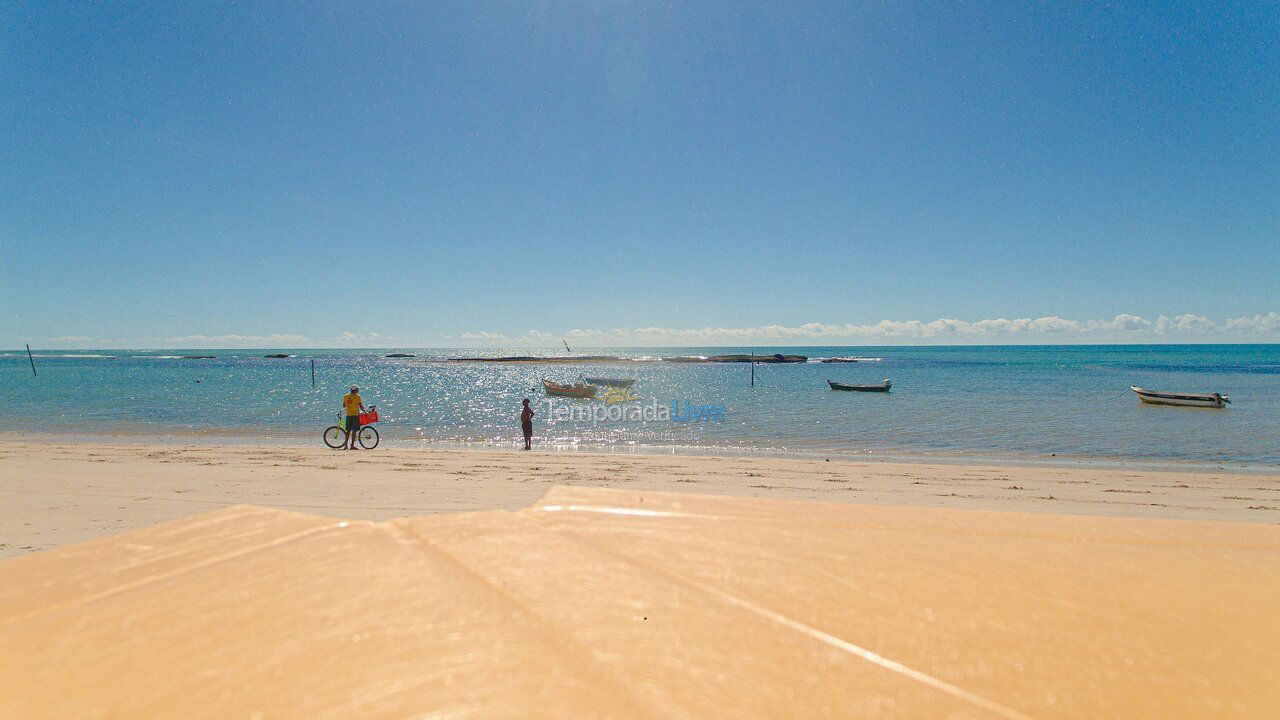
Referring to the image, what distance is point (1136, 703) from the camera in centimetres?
258

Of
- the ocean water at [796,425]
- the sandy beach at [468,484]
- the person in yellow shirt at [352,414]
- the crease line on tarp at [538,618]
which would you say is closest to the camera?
the crease line on tarp at [538,618]

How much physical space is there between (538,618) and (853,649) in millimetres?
1656

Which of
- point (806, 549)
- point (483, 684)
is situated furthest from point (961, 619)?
point (483, 684)

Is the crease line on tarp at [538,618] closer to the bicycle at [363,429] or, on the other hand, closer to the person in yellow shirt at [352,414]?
the bicycle at [363,429]

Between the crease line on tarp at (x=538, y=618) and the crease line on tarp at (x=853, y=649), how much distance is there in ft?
3.15

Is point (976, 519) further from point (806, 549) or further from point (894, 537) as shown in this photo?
point (806, 549)

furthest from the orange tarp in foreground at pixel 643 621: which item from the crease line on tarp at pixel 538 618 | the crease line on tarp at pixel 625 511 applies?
the crease line on tarp at pixel 625 511

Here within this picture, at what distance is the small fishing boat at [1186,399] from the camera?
30120 millimetres

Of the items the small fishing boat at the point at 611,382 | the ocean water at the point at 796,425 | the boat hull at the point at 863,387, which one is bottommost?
the ocean water at the point at 796,425

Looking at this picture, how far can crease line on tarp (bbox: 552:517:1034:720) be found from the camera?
8.27ft

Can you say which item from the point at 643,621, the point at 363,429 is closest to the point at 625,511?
the point at 643,621

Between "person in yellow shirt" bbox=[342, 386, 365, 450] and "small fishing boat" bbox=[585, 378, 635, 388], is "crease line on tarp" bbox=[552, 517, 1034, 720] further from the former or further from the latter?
"small fishing boat" bbox=[585, 378, 635, 388]

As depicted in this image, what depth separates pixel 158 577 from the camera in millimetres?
3883

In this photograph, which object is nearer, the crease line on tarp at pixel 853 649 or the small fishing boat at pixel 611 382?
the crease line on tarp at pixel 853 649
